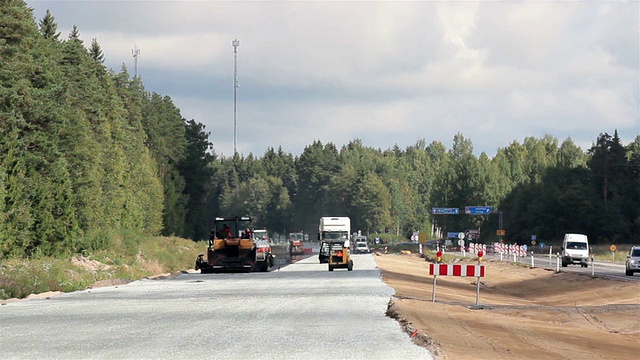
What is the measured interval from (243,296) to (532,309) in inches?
387

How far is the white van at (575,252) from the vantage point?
7475cm

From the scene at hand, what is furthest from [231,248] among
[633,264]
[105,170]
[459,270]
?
[105,170]

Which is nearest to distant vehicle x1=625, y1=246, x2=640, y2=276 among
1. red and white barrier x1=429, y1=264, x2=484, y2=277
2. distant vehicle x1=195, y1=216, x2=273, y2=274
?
distant vehicle x1=195, y1=216, x2=273, y2=274

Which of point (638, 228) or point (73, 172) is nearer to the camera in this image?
point (73, 172)

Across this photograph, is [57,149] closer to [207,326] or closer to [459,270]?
[459,270]

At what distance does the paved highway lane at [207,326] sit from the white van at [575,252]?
133 ft

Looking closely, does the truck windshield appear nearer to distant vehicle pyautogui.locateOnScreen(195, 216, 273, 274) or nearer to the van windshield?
the van windshield

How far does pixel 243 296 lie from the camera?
115 ft

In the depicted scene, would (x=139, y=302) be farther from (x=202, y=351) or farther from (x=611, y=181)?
(x=611, y=181)

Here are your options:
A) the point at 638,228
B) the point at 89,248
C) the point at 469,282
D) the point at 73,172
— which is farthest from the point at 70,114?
the point at 638,228

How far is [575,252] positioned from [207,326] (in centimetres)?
5662

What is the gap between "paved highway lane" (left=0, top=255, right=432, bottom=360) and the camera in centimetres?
1760

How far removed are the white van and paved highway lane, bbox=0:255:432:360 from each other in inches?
1596

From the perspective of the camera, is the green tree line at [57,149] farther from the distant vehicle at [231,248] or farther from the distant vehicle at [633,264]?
the distant vehicle at [633,264]
